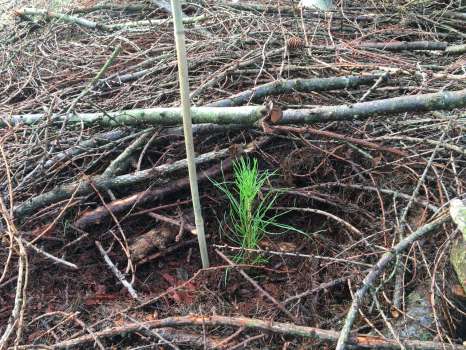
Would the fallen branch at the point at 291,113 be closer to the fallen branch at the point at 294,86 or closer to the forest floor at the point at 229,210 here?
the forest floor at the point at 229,210

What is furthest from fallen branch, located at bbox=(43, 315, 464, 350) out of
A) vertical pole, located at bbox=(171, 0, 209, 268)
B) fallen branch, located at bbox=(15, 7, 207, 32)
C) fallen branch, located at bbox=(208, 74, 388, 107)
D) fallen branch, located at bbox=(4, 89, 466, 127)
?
fallen branch, located at bbox=(15, 7, 207, 32)

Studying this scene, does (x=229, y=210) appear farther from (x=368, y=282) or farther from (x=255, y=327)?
(x=368, y=282)

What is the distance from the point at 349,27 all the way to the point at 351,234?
2.28 meters

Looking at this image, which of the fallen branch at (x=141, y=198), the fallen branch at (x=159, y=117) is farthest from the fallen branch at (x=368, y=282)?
the fallen branch at (x=141, y=198)

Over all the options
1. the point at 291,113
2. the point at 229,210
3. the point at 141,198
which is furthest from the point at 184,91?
the point at 229,210

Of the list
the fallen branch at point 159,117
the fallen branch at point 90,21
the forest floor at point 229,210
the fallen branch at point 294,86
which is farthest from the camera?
the fallen branch at point 90,21

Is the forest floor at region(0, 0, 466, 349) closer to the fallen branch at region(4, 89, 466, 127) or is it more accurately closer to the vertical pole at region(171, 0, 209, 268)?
the fallen branch at region(4, 89, 466, 127)

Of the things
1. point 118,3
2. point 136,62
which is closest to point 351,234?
point 136,62

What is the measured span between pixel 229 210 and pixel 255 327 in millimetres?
833

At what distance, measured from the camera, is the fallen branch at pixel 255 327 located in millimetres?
1513

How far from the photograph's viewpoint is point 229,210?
95.6 inches

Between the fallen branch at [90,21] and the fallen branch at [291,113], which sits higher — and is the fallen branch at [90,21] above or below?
above

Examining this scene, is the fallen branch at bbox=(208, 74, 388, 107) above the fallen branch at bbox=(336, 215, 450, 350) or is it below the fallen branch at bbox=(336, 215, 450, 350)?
above

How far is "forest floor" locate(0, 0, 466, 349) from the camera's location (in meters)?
1.74
